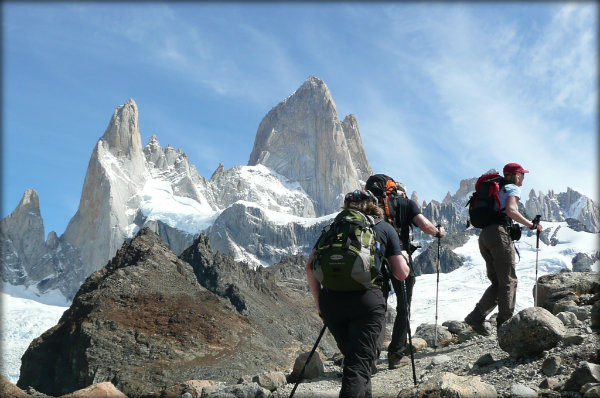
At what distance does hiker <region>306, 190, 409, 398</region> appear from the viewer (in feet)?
15.9

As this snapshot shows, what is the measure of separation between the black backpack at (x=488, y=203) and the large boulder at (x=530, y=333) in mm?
1660

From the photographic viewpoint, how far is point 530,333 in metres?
6.60

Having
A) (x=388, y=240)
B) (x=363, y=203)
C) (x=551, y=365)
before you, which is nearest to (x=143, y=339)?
(x=551, y=365)

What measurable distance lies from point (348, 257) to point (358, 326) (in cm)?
67

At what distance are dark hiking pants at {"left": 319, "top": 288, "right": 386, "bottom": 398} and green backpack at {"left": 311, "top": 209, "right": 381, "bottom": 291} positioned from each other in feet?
0.39

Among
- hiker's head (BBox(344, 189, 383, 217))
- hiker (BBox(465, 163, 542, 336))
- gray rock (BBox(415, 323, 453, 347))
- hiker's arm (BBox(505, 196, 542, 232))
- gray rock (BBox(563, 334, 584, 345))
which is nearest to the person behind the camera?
hiker's head (BBox(344, 189, 383, 217))

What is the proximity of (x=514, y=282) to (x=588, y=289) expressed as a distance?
4.16 metres

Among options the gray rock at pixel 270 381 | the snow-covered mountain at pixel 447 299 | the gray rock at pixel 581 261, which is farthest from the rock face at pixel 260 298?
the gray rock at pixel 581 261

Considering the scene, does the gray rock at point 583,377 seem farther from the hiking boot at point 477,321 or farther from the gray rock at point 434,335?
the gray rock at point 434,335

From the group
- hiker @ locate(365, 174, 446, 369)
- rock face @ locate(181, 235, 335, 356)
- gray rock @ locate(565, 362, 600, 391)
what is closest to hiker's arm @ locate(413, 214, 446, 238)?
hiker @ locate(365, 174, 446, 369)

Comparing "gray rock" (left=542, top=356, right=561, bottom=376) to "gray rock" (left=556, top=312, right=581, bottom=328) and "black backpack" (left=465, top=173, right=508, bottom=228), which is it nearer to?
"gray rock" (left=556, top=312, right=581, bottom=328)

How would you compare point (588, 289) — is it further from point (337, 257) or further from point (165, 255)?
point (165, 255)

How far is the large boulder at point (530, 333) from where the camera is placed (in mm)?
6523

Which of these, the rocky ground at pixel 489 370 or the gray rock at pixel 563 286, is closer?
the rocky ground at pixel 489 370
